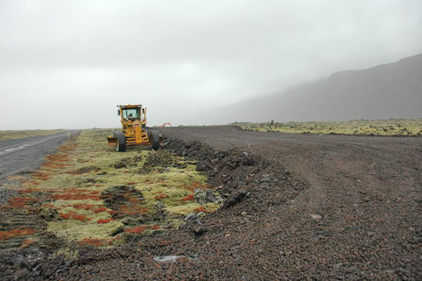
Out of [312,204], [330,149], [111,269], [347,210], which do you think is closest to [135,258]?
[111,269]

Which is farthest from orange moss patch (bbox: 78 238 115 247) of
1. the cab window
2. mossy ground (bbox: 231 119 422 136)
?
mossy ground (bbox: 231 119 422 136)

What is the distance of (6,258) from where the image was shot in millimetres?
4254

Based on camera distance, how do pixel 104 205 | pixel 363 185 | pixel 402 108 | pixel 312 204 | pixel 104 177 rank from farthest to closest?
pixel 402 108
pixel 104 177
pixel 104 205
pixel 363 185
pixel 312 204

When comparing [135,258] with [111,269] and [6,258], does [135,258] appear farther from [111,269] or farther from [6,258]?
[6,258]

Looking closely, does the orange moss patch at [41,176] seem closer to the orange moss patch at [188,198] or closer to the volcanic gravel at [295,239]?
the orange moss patch at [188,198]

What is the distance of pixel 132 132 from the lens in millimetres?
20047

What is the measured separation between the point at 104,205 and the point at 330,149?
9828 millimetres

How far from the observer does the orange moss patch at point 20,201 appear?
677 cm

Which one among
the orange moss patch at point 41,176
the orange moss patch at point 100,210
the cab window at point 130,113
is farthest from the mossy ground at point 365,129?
the orange moss patch at point 41,176

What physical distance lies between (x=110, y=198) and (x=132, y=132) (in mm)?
12917

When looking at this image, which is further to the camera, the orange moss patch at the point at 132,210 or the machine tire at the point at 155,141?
the machine tire at the point at 155,141

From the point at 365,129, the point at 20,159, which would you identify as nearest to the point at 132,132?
the point at 20,159

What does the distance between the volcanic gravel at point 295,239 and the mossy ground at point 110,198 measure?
808mm

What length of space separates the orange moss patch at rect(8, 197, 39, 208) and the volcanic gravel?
3734 millimetres
